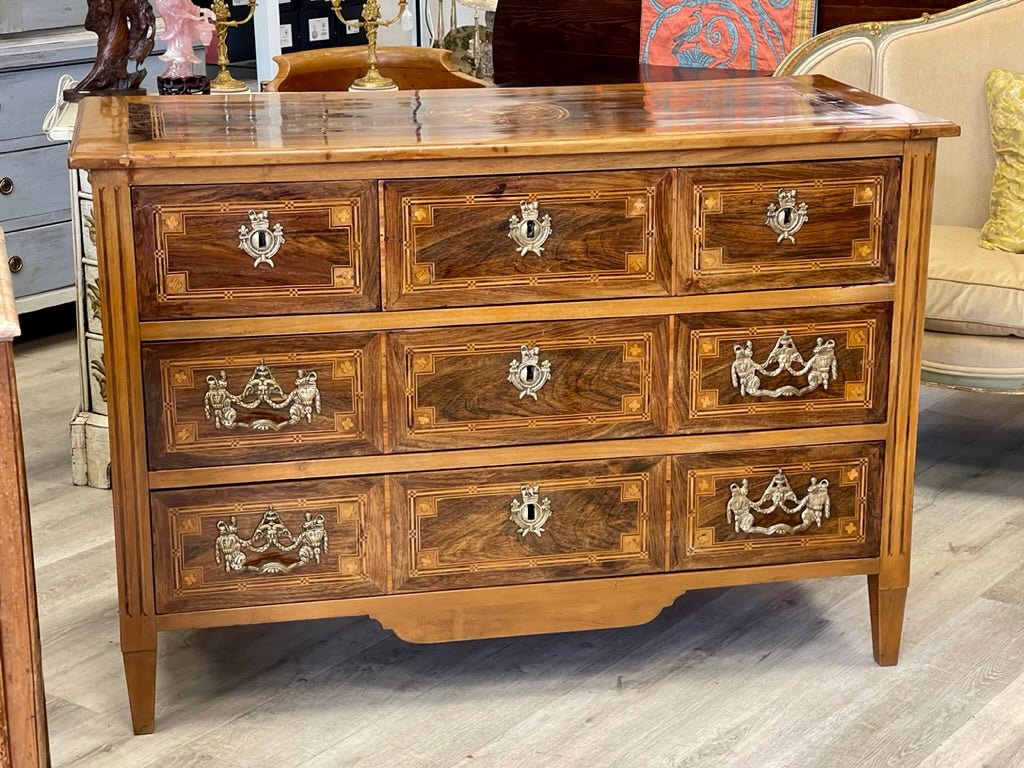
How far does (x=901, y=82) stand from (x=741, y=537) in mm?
1483

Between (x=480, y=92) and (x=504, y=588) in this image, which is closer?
(x=504, y=588)

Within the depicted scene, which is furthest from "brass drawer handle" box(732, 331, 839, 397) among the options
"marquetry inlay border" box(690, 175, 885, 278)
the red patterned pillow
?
the red patterned pillow

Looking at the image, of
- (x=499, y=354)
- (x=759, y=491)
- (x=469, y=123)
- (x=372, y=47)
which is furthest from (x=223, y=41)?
(x=759, y=491)

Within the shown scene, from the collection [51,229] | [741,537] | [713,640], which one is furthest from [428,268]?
[51,229]

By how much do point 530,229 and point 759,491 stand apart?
0.55 meters

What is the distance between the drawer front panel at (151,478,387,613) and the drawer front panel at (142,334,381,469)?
6 cm

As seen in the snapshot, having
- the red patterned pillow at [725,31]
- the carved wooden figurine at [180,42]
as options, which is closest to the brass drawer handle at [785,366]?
the carved wooden figurine at [180,42]

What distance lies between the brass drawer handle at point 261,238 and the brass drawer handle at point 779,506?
77 cm

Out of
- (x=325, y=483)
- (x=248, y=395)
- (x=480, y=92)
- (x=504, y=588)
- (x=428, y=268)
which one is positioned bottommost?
(x=504, y=588)

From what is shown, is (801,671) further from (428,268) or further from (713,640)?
(428,268)

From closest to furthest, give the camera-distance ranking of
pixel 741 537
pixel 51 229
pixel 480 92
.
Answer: pixel 741 537 < pixel 480 92 < pixel 51 229

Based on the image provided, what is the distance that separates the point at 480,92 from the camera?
2.41m

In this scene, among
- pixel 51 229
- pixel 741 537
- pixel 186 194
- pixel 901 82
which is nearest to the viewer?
pixel 186 194

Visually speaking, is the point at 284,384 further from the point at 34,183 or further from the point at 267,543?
the point at 34,183
